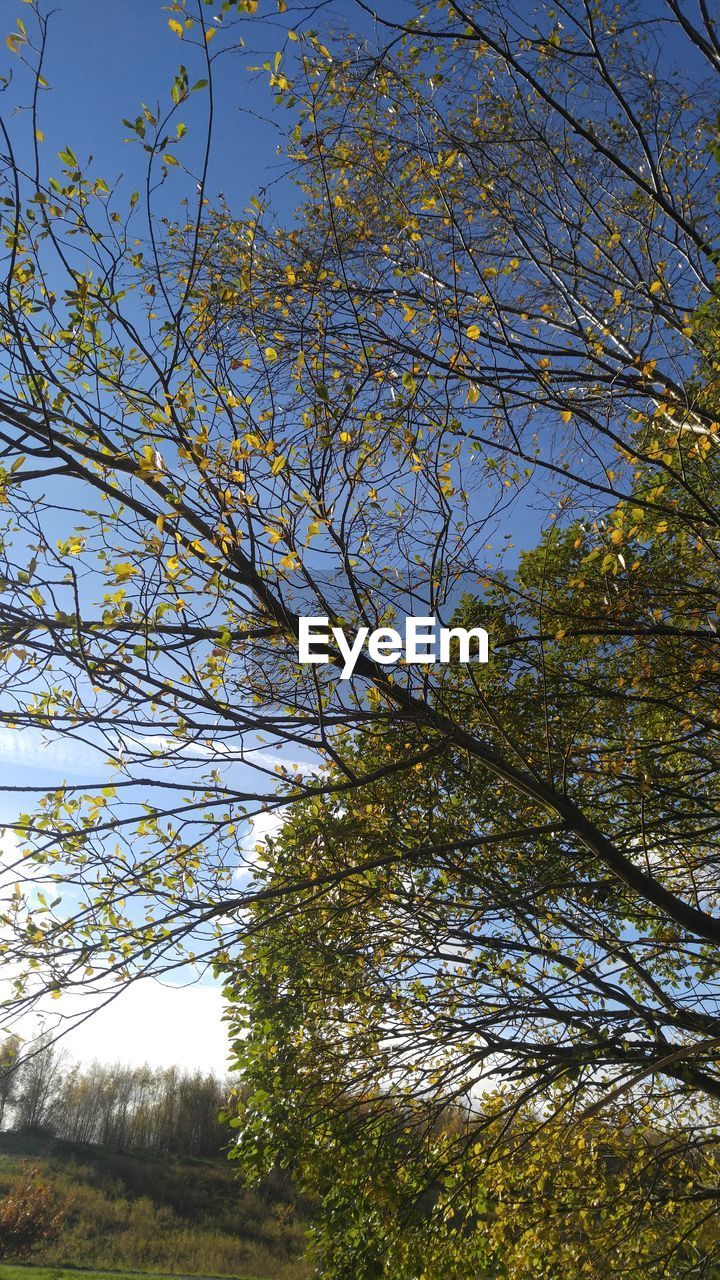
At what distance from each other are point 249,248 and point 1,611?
3.47 meters

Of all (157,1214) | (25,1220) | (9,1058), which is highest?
(9,1058)

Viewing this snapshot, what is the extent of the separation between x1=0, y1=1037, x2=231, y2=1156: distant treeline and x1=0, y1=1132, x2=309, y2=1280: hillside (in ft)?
5.66

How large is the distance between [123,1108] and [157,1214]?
1514 centimetres

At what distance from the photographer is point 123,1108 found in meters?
55.5

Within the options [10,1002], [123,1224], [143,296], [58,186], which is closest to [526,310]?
[143,296]

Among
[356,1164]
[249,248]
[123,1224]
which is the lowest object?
[123,1224]

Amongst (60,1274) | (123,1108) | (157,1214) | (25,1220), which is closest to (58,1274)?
(60,1274)

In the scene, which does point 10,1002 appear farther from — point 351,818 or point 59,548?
point 351,818

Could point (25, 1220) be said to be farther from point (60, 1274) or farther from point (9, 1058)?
point (9, 1058)

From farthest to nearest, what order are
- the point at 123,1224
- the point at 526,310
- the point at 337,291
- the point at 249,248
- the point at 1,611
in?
the point at 123,1224 < the point at 526,310 < the point at 249,248 < the point at 337,291 < the point at 1,611

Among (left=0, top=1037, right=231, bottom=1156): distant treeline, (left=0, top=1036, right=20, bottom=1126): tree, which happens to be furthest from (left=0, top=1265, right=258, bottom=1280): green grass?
(left=0, top=1036, right=20, bottom=1126): tree

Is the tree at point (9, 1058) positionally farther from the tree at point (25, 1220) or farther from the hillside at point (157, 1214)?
the tree at point (25, 1220)

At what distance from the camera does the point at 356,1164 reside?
245 inches

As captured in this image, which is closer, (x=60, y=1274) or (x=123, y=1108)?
(x=60, y=1274)
